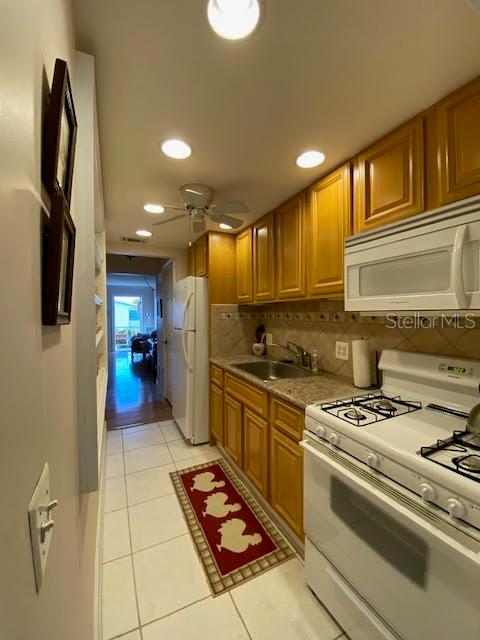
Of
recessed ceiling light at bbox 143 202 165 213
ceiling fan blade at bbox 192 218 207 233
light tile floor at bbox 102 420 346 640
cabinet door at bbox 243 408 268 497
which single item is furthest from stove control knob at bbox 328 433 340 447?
recessed ceiling light at bbox 143 202 165 213

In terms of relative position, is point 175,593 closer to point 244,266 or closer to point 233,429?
point 233,429

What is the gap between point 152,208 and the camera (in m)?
2.34

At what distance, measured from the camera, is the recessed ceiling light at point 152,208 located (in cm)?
228

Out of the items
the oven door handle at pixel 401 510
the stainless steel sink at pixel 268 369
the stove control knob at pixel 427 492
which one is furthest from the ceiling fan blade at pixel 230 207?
the stove control knob at pixel 427 492

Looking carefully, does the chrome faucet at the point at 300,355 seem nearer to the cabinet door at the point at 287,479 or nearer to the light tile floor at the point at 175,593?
the cabinet door at the point at 287,479

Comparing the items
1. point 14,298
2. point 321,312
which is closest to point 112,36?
point 14,298

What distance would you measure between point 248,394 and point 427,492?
4.53 feet

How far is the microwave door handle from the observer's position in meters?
1.04

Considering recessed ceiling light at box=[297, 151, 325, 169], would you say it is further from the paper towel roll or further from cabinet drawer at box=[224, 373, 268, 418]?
cabinet drawer at box=[224, 373, 268, 418]

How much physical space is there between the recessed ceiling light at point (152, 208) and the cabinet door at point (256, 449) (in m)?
1.80

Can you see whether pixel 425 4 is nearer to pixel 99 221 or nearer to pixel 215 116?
pixel 215 116

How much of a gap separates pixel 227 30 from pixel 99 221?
59.6 inches

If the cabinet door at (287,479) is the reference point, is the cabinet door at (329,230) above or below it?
above

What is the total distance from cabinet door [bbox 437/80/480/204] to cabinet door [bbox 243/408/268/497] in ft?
5.34
